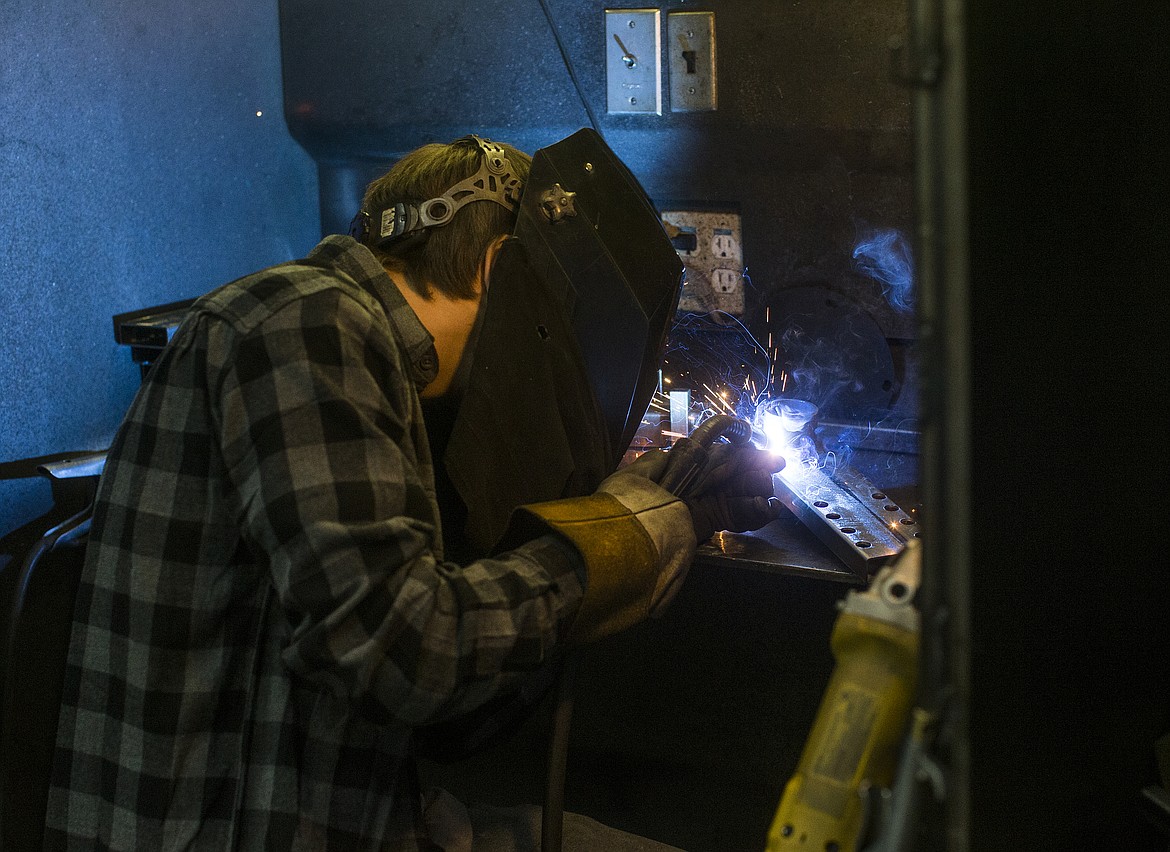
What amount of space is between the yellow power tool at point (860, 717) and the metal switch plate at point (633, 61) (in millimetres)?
1544

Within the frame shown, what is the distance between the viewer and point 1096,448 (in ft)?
2.56

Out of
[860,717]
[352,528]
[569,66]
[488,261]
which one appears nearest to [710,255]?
[569,66]

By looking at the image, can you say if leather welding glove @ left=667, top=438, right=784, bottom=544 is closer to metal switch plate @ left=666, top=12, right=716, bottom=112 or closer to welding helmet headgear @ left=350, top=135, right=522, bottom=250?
welding helmet headgear @ left=350, top=135, right=522, bottom=250

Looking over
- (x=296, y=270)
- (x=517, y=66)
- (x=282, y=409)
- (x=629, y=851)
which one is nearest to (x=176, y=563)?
(x=282, y=409)

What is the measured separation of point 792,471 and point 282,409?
3.32 ft

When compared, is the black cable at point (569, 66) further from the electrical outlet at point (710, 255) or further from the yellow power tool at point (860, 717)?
the yellow power tool at point (860, 717)

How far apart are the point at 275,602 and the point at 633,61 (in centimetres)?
138

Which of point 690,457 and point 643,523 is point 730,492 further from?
point 643,523

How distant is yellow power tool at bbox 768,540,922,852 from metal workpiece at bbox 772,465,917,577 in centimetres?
68

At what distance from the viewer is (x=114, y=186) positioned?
85.0 inches

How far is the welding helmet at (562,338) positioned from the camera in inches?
52.3

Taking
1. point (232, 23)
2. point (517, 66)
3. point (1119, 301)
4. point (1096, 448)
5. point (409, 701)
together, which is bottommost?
point (409, 701)

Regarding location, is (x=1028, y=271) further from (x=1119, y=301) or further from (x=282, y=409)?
(x=282, y=409)

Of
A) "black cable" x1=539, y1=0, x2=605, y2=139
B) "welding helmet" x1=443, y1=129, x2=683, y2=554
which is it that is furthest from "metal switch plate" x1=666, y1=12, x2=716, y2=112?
"welding helmet" x1=443, y1=129, x2=683, y2=554
